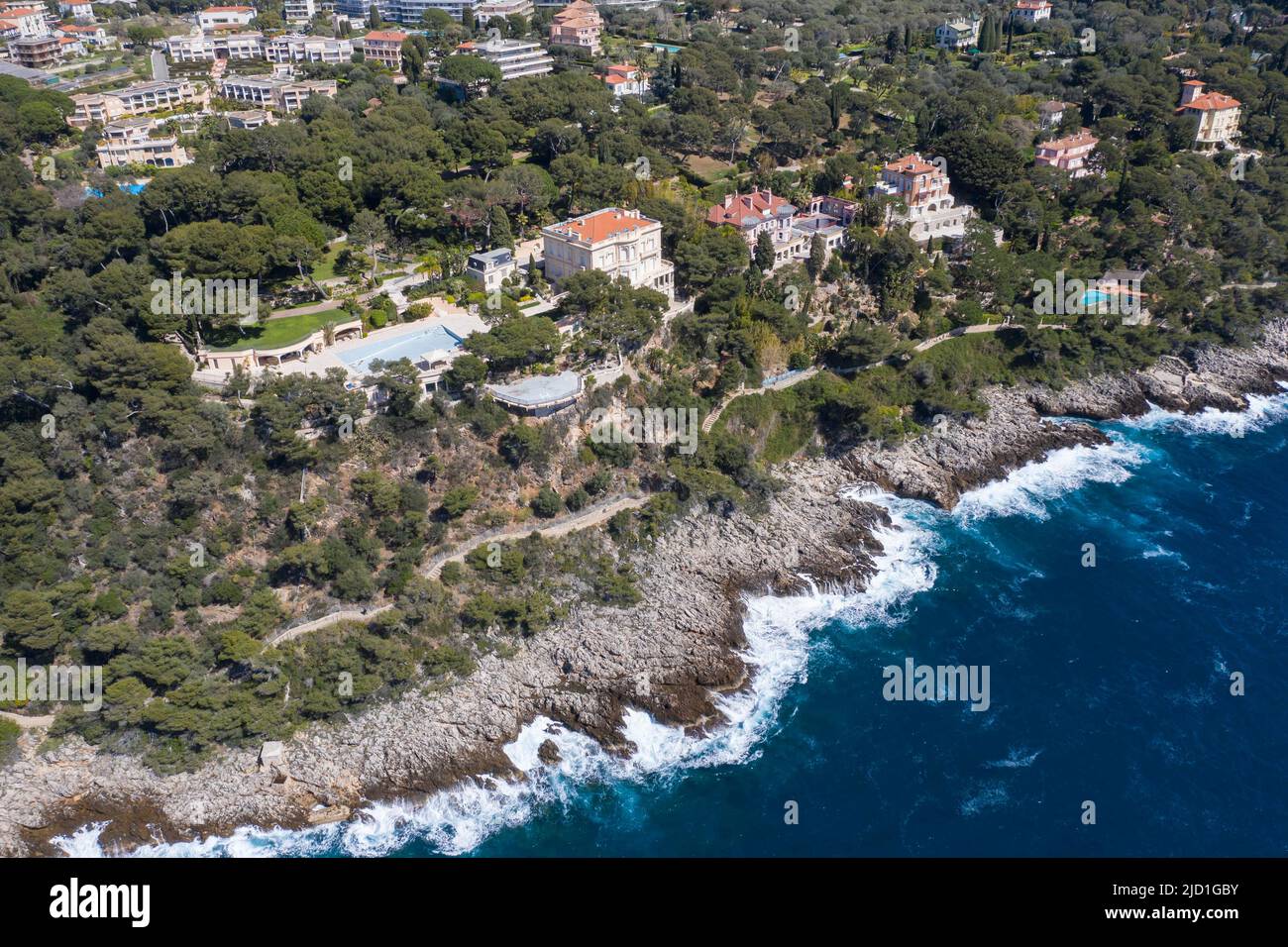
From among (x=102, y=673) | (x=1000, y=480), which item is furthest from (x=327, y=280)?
(x=1000, y=480)

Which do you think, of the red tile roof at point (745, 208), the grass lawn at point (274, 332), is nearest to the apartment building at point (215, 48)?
the grass lawn at point (274, 332)

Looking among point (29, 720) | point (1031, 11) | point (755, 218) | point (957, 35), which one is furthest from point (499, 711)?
point (1031, 11)

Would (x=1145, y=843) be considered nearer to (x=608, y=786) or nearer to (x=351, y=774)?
(x=608, y=786)

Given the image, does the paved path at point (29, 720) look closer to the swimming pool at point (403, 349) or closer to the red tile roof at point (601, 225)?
the swimming pool at point (403, 349)

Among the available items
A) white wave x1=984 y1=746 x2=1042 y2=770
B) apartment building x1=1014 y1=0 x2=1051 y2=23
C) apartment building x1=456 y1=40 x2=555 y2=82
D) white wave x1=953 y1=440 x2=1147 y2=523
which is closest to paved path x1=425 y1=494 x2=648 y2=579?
white wave x1=953 y1=440 x2=1147 y2=523

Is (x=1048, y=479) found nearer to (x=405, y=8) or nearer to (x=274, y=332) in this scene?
(x=274, y=332)

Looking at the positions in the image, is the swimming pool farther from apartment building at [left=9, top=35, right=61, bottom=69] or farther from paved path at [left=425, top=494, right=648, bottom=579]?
apartment building at [left=9, top=35, right=61, bottom=69]
